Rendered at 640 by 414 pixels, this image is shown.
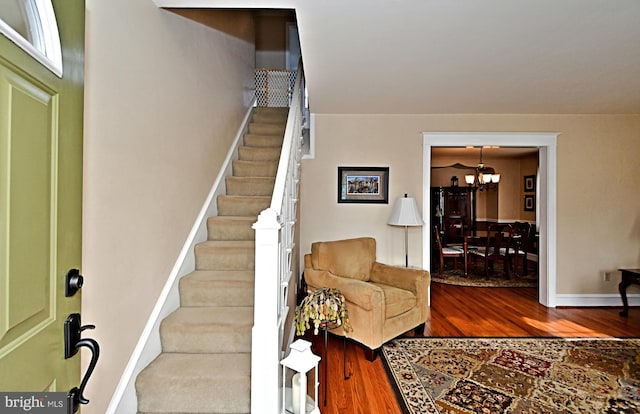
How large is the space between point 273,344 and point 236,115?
282cm

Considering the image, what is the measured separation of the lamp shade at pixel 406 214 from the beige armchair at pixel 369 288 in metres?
0.38

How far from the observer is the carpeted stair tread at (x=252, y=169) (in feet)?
11.3

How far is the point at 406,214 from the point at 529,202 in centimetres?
553

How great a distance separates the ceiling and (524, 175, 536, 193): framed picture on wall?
3.95 m

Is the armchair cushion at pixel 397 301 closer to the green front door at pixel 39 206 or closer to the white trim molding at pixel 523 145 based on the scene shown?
the white trim molding at pixel 523 145

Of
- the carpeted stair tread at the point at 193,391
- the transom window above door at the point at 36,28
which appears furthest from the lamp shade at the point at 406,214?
the transom window above door at the point at 36,28

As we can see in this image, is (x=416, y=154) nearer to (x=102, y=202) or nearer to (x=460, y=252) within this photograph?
(x=460, y=252)

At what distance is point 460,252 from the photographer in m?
5.93

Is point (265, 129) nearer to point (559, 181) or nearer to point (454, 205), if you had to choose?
point (559, 181)

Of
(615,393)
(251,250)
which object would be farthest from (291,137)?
(615,393)

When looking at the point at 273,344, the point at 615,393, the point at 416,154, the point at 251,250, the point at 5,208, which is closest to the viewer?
the point at 5,208

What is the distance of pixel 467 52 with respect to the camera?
7.84ft

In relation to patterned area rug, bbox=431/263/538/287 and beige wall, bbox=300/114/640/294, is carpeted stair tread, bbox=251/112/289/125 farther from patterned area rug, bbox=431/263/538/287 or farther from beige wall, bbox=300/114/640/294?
patterned area rug, bbox=431/263/538/287

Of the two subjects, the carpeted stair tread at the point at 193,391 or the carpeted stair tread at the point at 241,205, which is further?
the carpeted stair tread at the point at 241,205
